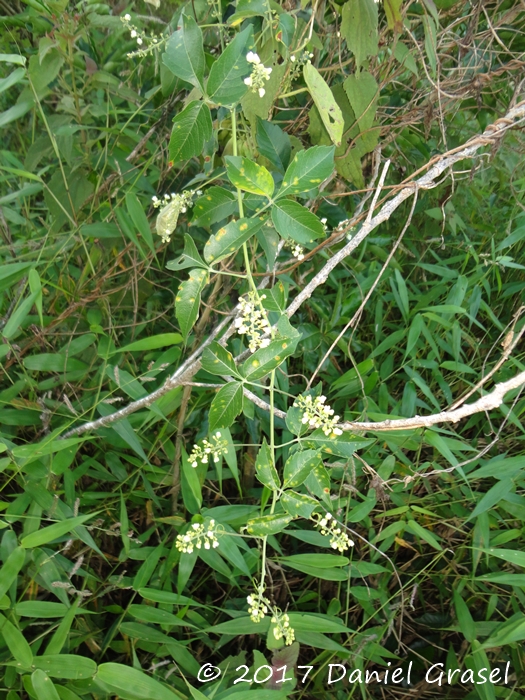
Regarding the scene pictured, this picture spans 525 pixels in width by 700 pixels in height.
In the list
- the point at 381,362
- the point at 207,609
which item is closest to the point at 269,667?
the point at 207,609

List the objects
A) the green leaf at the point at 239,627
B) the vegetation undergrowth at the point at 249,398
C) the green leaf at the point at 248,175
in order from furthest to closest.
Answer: the green leaf at the point at 239,627, the vegetation undergrowth at the point at 249,398, the green leaf at the point at 248,175

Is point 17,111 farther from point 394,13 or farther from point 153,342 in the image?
point 394,13

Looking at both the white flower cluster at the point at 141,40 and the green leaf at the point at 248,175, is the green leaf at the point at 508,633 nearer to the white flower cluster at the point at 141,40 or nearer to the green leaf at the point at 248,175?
the green leaf at the point at 248,175

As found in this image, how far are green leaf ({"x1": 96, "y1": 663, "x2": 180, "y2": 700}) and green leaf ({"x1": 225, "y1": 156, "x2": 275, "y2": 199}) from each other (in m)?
0.70

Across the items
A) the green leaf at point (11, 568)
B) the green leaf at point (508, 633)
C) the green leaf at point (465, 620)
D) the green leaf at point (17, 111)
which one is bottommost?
the green leaf at point (465, 620)

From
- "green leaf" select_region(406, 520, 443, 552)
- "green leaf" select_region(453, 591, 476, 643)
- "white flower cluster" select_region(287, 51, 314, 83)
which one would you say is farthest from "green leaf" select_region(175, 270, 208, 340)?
"green leaf" select_region(453, 591, 476, 643)

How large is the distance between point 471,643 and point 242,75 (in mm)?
1047

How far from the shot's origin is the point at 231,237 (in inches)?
23.9

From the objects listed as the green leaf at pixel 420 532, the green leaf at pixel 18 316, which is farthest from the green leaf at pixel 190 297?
the green leaf at pixel 420 532

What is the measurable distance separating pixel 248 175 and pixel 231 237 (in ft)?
0.23

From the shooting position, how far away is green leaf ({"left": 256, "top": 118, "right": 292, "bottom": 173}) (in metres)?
0.78

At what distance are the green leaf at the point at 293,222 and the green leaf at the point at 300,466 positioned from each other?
0.25 m

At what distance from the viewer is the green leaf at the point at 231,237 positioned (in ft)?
1.97

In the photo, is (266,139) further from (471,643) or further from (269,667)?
(471,643)
